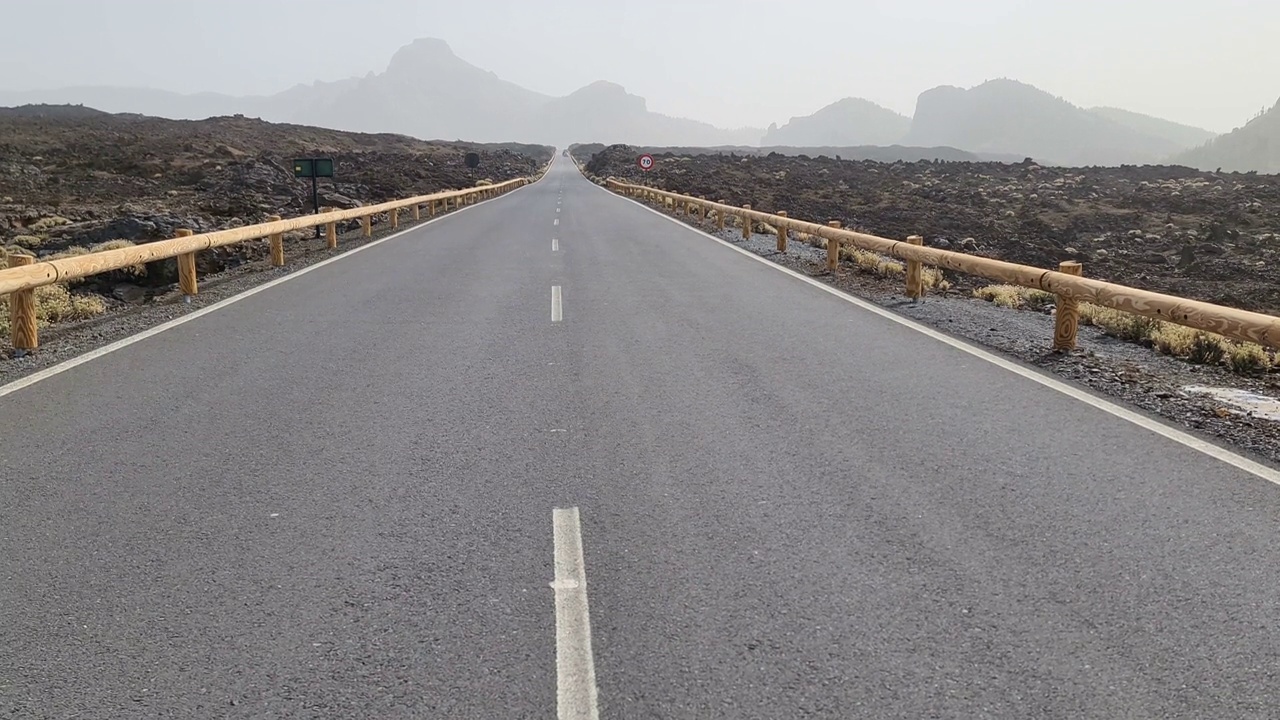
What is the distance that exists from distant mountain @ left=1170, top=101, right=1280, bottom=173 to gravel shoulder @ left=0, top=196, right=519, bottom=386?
468ft

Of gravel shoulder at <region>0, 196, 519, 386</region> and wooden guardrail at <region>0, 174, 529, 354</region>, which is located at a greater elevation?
wooden guardrail at <region>0, 174, 529, 354</region>

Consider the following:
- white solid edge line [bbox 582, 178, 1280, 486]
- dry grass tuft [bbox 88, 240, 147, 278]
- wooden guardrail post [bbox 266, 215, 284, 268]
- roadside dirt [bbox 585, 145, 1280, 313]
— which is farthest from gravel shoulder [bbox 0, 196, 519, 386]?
roadside dirt [bbox 585, 145, 1280, 313]

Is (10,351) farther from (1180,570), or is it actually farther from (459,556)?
(1180,570)

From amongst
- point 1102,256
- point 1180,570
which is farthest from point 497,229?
point 1180,570

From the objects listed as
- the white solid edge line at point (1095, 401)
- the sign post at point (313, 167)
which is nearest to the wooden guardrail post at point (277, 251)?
the sign post at point (313, 167)

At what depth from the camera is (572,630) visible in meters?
3.46

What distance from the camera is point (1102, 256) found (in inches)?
1078

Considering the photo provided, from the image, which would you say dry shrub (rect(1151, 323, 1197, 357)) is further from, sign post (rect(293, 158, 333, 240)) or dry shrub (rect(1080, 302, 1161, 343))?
sign post (rect(293, 158, 333, 240))

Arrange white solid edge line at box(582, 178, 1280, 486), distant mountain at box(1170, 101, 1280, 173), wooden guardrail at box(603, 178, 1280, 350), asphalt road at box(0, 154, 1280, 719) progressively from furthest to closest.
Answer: distant mountain at box(1170, 101, 1280, 173) → wooden guardrail at box(603, 178, 1280, 350) → white solid edge line at box(582, 178, 1280, 486) → asphalt road at box(0, 154, 1280, 719)

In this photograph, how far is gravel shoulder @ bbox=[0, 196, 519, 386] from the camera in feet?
27.6

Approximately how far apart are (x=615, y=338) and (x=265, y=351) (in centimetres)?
334

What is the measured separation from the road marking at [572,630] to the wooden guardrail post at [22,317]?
22.9ft

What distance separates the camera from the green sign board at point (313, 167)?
23.2m

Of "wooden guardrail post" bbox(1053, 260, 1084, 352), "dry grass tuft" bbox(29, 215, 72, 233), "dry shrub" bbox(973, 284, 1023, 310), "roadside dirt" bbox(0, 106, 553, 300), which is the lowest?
"dry shrub" bbox(973, 284, 1023, 310)
